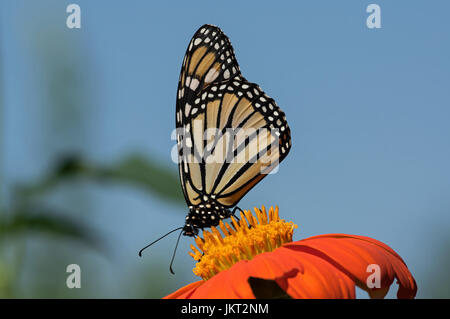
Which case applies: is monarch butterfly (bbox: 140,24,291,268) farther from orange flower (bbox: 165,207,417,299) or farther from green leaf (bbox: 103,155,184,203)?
orange flower (bbox: 165,207,417,299)

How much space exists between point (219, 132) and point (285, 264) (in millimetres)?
937

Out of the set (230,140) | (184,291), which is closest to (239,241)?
(184,291)

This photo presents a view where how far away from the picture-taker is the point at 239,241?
1684mm

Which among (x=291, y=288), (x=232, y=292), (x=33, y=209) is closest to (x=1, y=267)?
(x=33, y=209)

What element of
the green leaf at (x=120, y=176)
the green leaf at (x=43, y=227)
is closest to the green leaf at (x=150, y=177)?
the green leaf at (x=120, y=176)

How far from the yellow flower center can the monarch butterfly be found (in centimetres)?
33

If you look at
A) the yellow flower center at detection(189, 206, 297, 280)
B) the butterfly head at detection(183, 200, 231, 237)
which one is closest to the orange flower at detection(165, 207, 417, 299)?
the yellow flower center at detection(189, 206, 297, 280)

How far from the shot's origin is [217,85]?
2.37 metres

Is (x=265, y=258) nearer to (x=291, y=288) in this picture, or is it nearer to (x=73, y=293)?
(x=291, y=288)

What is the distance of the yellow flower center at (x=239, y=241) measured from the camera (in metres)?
1.68

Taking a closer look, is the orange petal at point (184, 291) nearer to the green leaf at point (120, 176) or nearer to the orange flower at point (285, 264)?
the orange flower at point (285, 264)

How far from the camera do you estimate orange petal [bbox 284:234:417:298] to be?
146 cm

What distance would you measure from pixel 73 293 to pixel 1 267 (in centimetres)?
74
